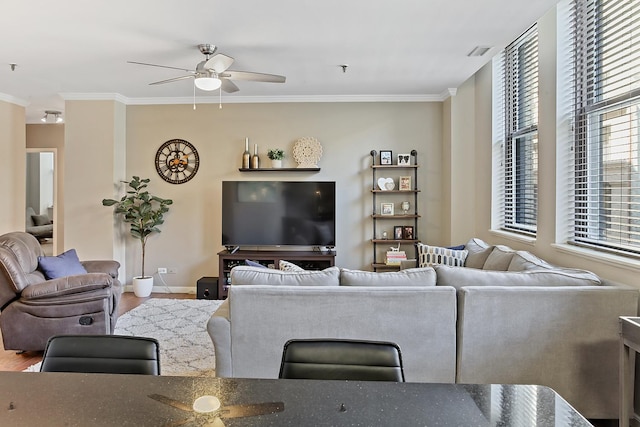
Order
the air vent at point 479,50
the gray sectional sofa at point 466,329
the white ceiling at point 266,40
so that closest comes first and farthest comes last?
the gray sectional sofa at point 466,329, the white ceiling at point 266,40, the air vent at point 479,50

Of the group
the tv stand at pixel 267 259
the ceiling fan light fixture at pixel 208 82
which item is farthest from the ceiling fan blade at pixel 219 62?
the tv stand at pixel 267 259

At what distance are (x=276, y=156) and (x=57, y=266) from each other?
2862 mm

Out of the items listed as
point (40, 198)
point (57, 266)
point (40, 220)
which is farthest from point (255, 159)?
point (40, 198)

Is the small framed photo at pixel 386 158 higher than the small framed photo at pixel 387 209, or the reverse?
the small framed photo at pixel 386 158

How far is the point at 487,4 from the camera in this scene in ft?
9.67

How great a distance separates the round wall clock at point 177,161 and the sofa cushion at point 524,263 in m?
4.28

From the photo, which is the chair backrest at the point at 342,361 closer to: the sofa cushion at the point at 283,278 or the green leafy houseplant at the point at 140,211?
the sofa cushion at the point at 283,278

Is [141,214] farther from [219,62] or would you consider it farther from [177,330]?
[219,62]

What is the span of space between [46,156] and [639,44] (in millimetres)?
12035

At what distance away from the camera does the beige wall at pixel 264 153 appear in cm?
568

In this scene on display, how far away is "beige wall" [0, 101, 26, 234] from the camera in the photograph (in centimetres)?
578

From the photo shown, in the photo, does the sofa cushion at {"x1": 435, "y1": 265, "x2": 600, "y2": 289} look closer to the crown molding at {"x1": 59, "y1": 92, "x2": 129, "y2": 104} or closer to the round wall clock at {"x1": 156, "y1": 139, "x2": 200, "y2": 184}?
the round wall clock at {"x1": 156, "y1": 139, "x2": 200, "y2": 184}

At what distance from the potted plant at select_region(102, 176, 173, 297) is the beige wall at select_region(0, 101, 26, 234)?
1.62m

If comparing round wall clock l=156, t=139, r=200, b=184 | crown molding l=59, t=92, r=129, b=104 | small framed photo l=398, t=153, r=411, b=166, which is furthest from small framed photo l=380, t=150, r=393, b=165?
crown molding l=59, t=92, r=129, b=104
